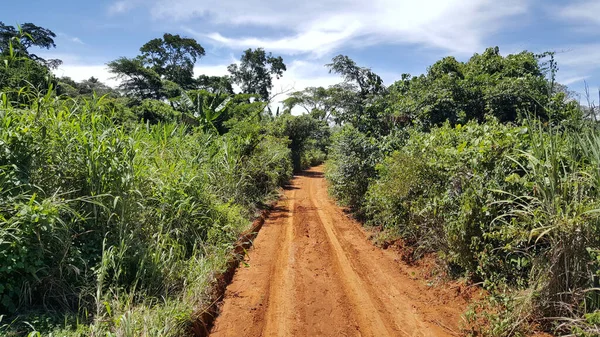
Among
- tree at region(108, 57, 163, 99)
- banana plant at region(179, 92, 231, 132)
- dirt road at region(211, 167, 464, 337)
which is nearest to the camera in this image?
dirt road at region(211, 167, 464, 337)

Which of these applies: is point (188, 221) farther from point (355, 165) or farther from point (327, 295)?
point (355, 165)

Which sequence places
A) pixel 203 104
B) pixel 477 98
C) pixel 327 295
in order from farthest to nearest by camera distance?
pixel 203 104 < pixel 477 98 < pixel 327 295

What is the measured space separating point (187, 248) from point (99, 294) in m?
1.97

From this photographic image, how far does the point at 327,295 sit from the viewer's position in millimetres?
4613

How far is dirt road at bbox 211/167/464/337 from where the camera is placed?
384cm

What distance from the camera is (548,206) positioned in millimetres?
3387

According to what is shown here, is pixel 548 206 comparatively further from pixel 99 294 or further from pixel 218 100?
pixel 218 100

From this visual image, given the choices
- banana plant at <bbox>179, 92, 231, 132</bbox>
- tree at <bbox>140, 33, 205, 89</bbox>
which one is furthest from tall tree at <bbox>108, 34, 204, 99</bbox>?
banana plant at <bbox>179, 92, 231, 132</bbox>

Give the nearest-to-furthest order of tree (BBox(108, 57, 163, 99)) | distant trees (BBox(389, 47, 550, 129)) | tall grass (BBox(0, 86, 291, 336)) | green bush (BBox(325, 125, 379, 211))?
tall grass (BBox(0, 86, 291, 336)) < distant trees (BBox(389, 47, 550, 129)) < green bush (BBox(325, 125, 379, 211)) < tree (BBox(108, 57, 163, 99))

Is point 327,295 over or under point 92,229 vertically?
under

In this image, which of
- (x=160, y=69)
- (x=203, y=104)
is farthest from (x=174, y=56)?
(x=203, y=104)

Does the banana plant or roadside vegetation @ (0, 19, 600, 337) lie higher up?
the banana plant

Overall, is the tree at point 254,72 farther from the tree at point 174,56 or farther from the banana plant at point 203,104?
the banana plant at point 203,104

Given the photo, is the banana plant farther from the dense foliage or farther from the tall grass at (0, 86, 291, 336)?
the dense foliage
